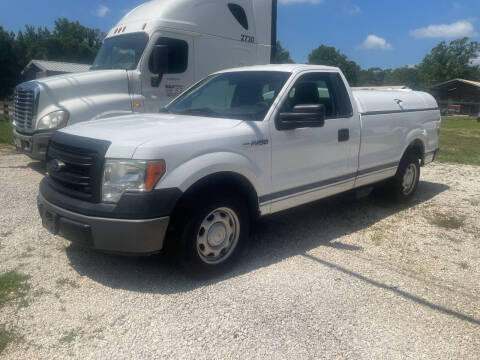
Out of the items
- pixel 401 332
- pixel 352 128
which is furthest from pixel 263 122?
pixel 401 332

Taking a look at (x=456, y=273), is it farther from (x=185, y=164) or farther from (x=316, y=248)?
(x=185, y=164)

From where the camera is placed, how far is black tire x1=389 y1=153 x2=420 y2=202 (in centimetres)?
614

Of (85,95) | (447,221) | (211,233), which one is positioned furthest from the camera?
(85,95)

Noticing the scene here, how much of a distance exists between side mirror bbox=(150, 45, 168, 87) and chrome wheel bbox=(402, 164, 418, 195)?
4.50m

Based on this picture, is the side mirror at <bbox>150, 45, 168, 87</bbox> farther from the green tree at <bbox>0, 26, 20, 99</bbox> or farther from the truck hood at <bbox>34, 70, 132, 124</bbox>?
the green tree at <bbox>0, 26, 20, 99</bbox>

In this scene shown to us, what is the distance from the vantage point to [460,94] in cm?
5044

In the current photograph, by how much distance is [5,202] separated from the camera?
5.73 metres

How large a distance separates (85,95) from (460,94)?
175 ft

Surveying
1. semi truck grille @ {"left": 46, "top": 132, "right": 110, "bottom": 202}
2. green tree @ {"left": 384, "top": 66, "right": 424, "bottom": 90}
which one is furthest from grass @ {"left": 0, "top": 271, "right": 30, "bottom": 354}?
green tree @ {"left": 384, "top": 66, "right": 424, "bottom": 90}

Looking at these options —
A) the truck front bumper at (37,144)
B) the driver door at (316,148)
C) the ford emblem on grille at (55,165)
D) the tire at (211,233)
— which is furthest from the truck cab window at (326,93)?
the truck front bumper at (37,144)

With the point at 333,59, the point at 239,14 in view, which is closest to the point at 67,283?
the point at 239,14

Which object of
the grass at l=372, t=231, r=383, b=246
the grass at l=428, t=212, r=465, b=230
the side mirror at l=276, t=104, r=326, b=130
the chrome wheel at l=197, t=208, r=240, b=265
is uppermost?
the side mirror at l=276, t=104, r=326, b=130

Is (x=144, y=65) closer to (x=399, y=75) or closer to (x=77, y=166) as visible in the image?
(x=77, y=166)

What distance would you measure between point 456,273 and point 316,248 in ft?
4.56
